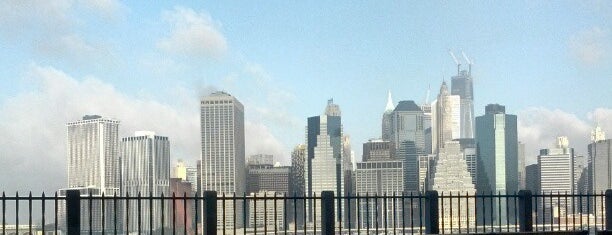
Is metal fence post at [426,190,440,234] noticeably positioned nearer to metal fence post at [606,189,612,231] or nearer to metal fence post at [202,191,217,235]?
metal fence post at [606,189,612,231]

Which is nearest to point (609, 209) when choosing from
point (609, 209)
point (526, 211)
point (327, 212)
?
point (609, 209)

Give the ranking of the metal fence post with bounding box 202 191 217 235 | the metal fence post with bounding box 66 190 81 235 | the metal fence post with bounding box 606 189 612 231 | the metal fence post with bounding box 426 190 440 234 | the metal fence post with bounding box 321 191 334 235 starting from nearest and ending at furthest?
the metal fence post with bounding box 66 190 81 235 → the metal fence post with bounding box 202 191 217 235 → the metal fence post with bounding box 321 191 334 235 → the metal fence post with bounding box 426 190 440 234 → the metal fence post with bounding box 606 189 612 231

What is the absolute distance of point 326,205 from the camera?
20000 millimetres

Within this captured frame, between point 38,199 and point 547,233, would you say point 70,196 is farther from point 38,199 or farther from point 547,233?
point 547,233

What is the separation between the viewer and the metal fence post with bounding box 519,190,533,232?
21.8m

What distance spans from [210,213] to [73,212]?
113 inches

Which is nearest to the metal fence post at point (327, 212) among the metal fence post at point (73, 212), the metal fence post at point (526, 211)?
the metal fence post at point (526, 211)

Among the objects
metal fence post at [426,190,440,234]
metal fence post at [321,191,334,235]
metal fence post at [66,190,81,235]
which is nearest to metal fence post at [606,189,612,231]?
metal fence post at [426,190,440,234]

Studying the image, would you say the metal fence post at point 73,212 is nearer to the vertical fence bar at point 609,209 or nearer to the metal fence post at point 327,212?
the metal fence post at point 327,212

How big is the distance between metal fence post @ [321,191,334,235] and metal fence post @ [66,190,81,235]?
5223mm

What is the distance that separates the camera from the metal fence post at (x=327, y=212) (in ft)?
65.2

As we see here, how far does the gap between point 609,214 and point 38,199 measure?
1397 centimetres

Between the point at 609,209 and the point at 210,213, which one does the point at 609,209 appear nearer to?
the point at 609,209

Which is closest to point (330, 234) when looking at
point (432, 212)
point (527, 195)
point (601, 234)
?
point (432, 212)
